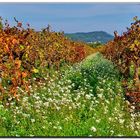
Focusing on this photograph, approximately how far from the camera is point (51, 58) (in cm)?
2002

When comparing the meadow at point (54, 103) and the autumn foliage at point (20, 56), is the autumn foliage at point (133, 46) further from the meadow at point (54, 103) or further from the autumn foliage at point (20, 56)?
the autumn foliage at point (20, 56)

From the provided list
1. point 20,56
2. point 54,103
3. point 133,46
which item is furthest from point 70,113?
point 133,46

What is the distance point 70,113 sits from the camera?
11578 millimetres

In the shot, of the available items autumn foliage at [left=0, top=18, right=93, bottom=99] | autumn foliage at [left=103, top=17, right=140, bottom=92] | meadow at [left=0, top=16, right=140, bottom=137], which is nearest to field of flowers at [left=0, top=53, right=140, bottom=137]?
meadow at [left=0, top=16, right=140, bottom=137]

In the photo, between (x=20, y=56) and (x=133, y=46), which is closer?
(x=20, y=56)

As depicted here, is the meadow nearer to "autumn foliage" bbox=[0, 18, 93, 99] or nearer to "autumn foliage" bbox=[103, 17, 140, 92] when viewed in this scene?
"autumn foliage" bbox=[0, 18, 93, 99]

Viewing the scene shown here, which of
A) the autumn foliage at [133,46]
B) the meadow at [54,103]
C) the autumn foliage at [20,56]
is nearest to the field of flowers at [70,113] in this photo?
the meadow at [54,103]

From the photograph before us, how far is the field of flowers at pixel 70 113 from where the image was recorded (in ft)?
34.9

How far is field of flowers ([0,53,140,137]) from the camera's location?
10.6 meters

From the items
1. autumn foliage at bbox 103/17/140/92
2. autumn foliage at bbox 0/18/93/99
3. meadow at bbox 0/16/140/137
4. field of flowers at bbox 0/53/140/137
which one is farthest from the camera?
autumn foliage at bbox 103/17/140/92

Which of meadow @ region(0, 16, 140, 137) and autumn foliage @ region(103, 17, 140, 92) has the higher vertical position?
autumn foliage @ region(103, 17, 140, 92)

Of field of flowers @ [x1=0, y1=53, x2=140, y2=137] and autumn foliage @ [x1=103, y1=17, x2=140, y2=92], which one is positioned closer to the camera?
field of flowers @ [x1=0, y1=53, x2=140, y2=137]

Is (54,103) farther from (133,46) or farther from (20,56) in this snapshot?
(133,46)

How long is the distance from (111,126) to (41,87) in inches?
134
